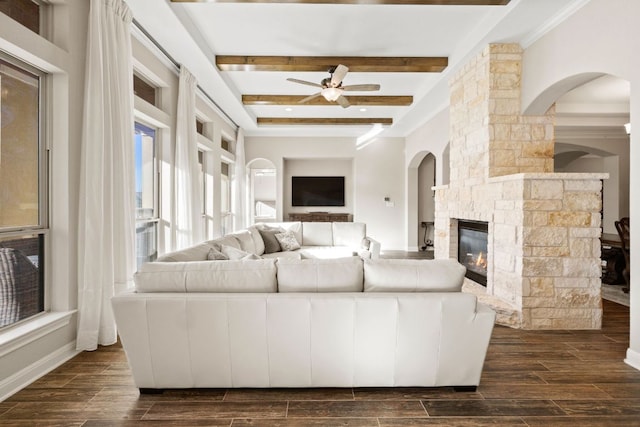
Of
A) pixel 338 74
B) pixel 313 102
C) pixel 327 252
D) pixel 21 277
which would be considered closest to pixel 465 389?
pixel 21 277

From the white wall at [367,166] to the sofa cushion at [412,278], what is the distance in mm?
7203

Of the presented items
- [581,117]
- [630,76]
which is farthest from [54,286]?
[581,117]

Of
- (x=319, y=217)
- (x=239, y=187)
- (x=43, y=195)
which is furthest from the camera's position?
(x=319, y=217)

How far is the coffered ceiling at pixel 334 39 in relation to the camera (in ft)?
11.6

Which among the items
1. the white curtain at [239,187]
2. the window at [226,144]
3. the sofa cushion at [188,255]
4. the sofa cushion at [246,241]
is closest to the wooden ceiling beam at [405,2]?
the sofa cushion at [188,255]

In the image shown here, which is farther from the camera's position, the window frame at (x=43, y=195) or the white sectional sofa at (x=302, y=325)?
the window frame at (x=43, y=195)

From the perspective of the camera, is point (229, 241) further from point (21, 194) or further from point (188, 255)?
point (21, 194)

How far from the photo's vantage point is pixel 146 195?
4406mm

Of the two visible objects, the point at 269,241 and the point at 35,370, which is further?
the point at 269,241

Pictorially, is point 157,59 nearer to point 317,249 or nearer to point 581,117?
point 317,249

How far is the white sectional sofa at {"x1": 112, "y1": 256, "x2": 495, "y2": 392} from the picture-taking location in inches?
85.7

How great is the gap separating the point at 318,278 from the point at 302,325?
30cm

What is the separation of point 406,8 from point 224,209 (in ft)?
18.7

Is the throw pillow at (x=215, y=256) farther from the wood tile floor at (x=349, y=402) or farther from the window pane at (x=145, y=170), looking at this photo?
the window pane at (x=145, y=170)
